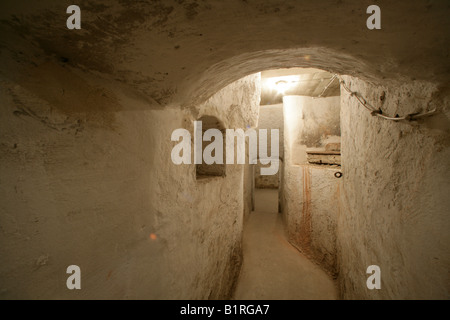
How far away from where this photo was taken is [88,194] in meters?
0.83

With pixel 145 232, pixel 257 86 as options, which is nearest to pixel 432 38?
pixel 145 232

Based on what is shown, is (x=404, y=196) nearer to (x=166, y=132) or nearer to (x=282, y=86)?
(x=166, y=132)

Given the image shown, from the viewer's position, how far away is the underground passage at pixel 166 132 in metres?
0.63

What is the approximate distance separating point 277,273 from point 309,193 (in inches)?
67.6

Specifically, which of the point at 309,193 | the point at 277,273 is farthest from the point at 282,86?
the point at 277,273

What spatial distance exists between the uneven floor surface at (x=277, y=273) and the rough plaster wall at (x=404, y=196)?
1089 millimetres

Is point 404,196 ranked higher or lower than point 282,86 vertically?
lower

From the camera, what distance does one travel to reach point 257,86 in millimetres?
3637

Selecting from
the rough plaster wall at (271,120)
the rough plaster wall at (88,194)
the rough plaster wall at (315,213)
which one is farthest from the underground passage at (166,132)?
the rough plaster wall at (271,120)

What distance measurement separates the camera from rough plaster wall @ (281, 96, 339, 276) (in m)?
3.40

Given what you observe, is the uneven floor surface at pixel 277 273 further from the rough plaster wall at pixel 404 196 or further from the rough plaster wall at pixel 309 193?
the rough plaster wall at pixel 404 196
